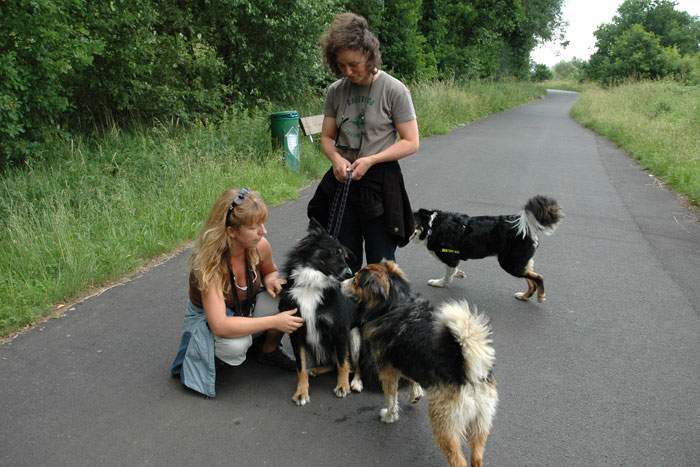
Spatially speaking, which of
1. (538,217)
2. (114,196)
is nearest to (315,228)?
(538,217)

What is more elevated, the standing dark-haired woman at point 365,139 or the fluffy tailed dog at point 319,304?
the standing dark-haired woman at point 365,139

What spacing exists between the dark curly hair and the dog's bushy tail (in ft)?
5.54

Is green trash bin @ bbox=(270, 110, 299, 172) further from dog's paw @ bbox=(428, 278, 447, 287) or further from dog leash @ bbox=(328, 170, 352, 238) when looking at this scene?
dog leash @ bbox=(328, 170, 352, 238)

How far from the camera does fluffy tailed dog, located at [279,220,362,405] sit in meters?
3.38

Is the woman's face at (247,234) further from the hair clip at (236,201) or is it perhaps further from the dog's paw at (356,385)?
the dog's paw at (356,385)

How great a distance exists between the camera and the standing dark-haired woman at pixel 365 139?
333 cm

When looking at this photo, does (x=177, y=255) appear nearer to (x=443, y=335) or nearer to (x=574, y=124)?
(x=443, y=335)

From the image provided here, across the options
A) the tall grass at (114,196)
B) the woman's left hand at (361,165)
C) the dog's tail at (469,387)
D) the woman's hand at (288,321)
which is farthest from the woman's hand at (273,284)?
the tall grass at (114,196)

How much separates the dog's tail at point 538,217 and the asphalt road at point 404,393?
2.39 ft

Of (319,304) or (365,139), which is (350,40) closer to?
(365,139)

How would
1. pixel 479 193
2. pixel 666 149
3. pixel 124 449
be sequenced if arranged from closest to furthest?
pixel 124 449 → pixel 479 193 → pixel 666 149

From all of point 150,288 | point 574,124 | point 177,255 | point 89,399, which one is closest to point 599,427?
point 89,399

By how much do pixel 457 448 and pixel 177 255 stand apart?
13.5 feet

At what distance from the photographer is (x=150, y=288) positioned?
504 cm
